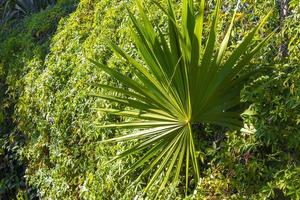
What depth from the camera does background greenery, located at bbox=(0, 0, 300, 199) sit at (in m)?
3.17

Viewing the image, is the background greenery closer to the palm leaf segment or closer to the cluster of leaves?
the cluster of leaves

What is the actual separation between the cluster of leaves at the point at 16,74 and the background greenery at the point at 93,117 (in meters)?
0.02

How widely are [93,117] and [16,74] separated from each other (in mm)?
2902

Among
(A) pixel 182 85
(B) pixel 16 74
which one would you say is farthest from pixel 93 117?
(B) pixel 16 74

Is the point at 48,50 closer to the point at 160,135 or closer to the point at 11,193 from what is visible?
the point at 11,193

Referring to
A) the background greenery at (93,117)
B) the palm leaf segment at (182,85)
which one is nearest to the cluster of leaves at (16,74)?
the background greenery at (93,117)

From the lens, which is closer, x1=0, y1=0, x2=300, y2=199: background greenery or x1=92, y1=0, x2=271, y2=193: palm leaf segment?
x1=0, y1=0, x2=300, y2=199: background greenery

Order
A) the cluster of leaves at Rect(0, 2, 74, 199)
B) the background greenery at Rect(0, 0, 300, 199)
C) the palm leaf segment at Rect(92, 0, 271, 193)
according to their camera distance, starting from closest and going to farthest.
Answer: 1. the background greenery at Rect(0, 0, 300, 199)
2. the palm leaf segment at Rect(92, 0, 271, 193)
3. the cluster of leaves at Rect(0, 2, 74, 199)

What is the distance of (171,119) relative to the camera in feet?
11.8

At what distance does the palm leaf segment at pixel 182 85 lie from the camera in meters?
3.38

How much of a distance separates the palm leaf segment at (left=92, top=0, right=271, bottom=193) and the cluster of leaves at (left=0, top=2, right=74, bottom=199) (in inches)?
126

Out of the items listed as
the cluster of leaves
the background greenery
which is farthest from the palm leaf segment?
the cluster of leaves

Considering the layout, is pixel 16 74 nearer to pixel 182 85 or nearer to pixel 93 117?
pixel 93 117

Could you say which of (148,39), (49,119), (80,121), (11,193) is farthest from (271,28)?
(11,193)
